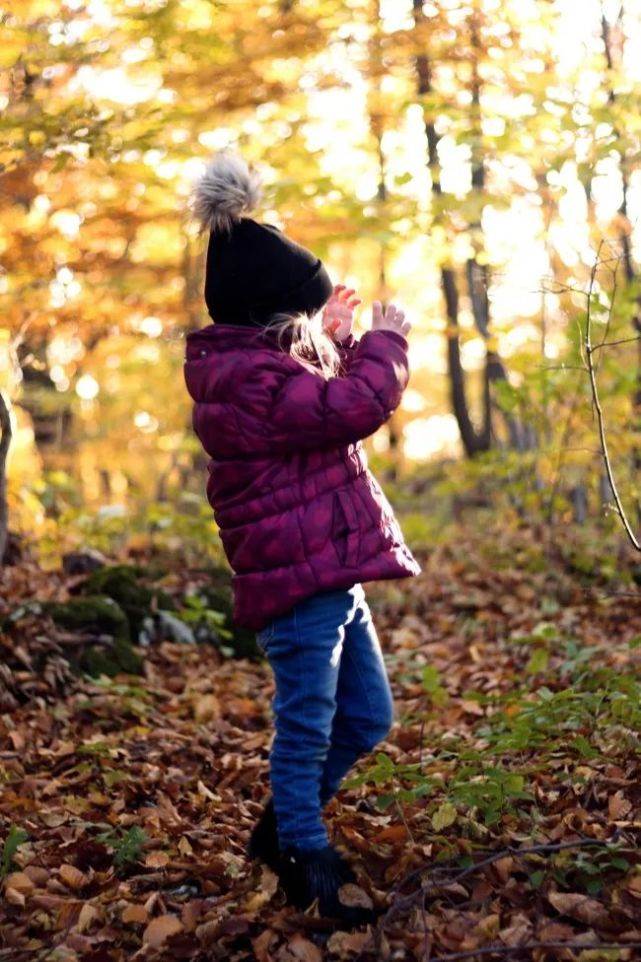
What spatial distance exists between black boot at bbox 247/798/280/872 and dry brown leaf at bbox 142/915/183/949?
36 centimetres

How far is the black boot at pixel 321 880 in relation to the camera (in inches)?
115

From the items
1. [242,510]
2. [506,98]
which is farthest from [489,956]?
[506,98]

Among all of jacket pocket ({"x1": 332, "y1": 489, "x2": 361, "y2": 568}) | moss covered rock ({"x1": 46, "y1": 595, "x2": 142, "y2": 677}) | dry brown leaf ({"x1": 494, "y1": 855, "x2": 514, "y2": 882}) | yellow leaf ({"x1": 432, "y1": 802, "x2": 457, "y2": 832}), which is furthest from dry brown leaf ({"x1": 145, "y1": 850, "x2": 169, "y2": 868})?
moss covered rock ({"x1": 46, "y1": 595, "x2": 142, "y2": 677})

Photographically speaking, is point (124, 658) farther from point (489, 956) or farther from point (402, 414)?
point (402, 414)

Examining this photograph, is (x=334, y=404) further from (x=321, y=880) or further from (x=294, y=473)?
(x=321, y=880)

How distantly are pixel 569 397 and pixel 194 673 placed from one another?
3.45 m

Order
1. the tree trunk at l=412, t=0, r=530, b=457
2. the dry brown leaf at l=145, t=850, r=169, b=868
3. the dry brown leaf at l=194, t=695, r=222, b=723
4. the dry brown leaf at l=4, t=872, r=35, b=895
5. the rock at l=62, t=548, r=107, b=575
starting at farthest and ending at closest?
the tree trunk at l=412, t=0, r=530, b=457
the rock at l=62, t=548, r=107, b=575
the dry brown leaf at l=194, t=695, r=222, b=723
the dry brown leaf at l=145, t=850, r=169, b=868
the dry brown leaf at l=4, t=872, r=35, b=895

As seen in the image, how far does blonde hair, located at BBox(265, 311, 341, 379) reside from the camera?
303cm

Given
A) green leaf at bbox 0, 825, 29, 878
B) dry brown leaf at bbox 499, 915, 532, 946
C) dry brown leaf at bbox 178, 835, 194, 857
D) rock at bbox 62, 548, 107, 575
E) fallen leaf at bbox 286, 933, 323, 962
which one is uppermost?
rock at bbox 62, 548, 107, 575

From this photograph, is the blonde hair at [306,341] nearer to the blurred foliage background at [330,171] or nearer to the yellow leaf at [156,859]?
the blurred foliage background at [330,171]

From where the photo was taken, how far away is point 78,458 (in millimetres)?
15273

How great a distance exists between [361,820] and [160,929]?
0.88 meters

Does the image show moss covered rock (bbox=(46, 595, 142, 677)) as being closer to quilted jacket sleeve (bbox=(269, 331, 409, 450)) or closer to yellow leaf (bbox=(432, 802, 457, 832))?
yellow leaf (bbox=(432, 802, 457, 832))

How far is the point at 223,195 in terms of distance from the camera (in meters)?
3.05
